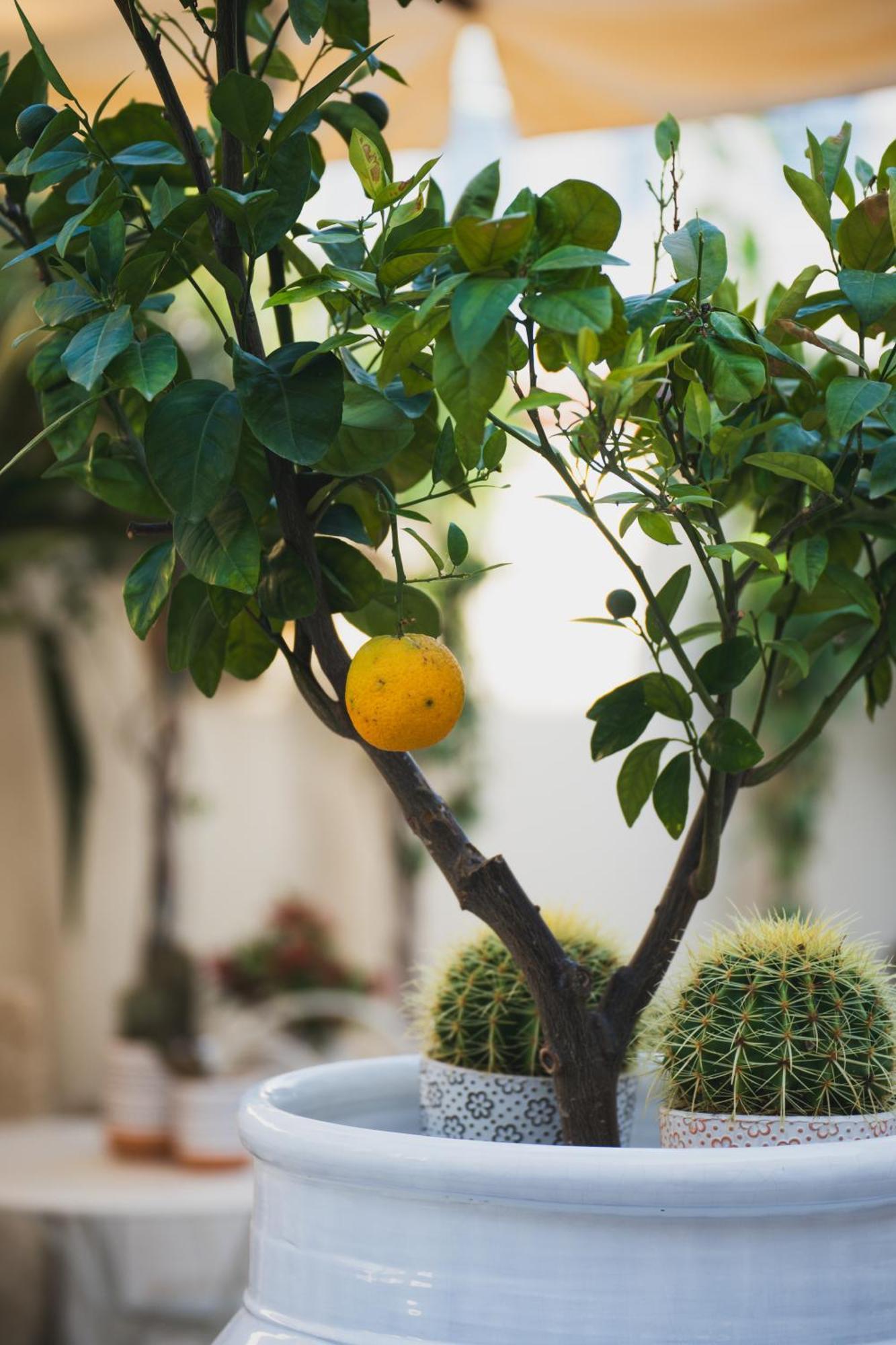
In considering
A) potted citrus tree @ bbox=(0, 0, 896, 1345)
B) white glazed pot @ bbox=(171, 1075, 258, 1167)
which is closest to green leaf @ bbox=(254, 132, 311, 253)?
potted citrus tree @ bbox=(0, 0, 896, 1345)

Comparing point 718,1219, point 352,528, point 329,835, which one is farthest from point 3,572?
point 718,1219

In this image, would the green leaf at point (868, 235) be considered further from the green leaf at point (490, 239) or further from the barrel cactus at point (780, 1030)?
the barrel cactus at point (780, 1030)

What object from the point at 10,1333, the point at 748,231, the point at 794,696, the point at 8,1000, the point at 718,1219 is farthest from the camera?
the point at 748,231

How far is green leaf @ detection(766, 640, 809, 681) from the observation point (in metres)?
0.68

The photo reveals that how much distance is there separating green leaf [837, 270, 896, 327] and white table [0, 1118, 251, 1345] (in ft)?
6.69

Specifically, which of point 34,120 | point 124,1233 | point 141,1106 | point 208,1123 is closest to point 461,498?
point 34,120

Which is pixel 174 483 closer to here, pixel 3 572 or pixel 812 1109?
pixel 812 1109

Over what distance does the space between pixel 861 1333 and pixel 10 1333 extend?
3.16 m

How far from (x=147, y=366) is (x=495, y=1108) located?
43cm

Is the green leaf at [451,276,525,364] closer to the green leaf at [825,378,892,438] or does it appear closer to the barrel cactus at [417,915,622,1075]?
the green leaf at [825,378,892,438]

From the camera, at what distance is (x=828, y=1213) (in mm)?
524

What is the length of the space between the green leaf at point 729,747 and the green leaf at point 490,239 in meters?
0.25

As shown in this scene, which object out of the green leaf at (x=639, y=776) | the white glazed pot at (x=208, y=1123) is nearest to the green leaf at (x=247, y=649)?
the green leaf at (x=639, y=776)

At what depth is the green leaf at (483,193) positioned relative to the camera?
1.93 feet
